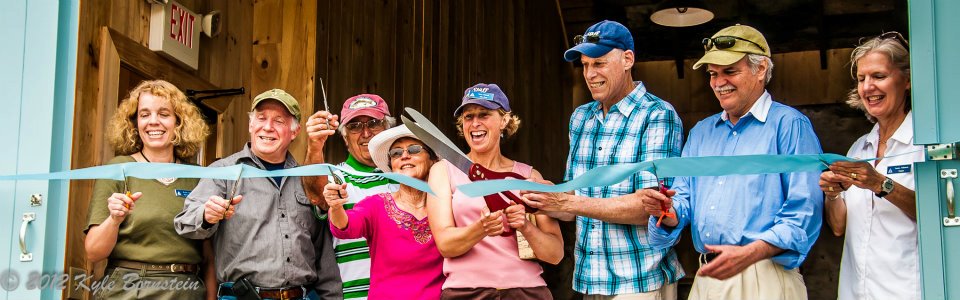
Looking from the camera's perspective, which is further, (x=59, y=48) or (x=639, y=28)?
(x=639, y=28)

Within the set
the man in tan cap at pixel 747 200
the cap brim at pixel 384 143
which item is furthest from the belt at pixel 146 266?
the man in tan cap at pixel 747 200

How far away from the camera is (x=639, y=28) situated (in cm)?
1005

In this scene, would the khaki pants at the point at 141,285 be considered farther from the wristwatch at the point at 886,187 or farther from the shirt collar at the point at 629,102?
the wristwatch at the point at 886,187

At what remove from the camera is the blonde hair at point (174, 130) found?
4.27 m

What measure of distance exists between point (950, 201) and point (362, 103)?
263cm

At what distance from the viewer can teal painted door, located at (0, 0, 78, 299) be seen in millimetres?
3617

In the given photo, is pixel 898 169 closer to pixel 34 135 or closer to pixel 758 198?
pixel 758 198

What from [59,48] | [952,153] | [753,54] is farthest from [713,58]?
[59,48]

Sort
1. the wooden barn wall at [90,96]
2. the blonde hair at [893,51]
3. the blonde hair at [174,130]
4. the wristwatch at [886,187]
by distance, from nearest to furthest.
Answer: the wristwatch at [886,187] → the blonde hair at [893,51] → the blonde hair at [174,130] → the wooden barn wall at [90,96]

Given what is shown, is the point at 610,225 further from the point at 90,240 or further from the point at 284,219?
the point at 90,240

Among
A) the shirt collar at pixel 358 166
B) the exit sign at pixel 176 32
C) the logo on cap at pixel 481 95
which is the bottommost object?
the shirt collar at pixel 358 166

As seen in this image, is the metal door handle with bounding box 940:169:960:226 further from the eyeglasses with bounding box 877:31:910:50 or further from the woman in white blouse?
the eyeglasses with bounding box 877:31:910:50

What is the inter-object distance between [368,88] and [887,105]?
11.9ft

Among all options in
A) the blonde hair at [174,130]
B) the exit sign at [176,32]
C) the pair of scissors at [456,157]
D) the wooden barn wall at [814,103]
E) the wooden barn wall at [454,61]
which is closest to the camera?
the pair of scissors at [456,157]
